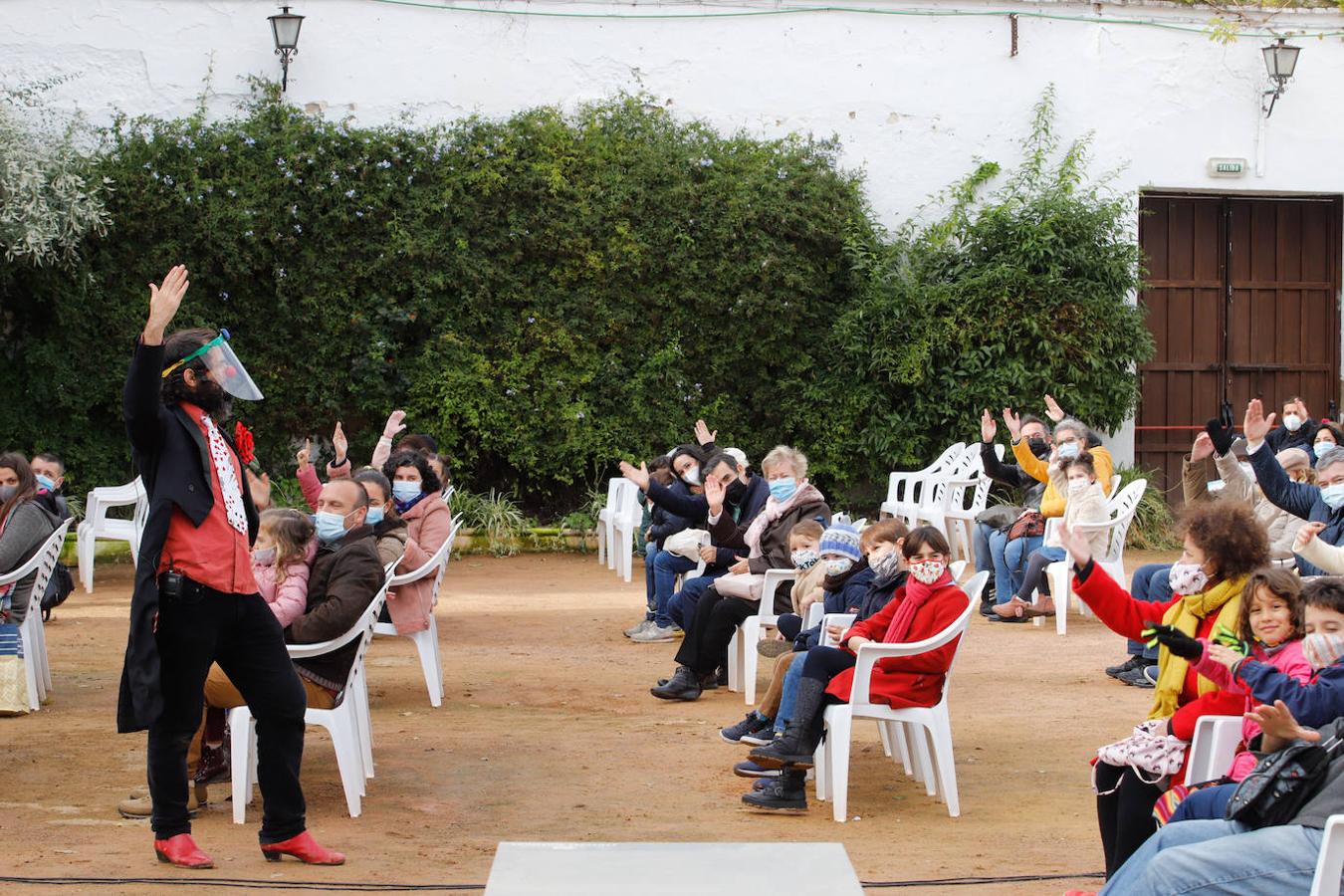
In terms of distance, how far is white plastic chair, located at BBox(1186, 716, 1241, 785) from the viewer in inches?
→ 167

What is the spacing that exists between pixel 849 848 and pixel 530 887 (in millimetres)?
2065

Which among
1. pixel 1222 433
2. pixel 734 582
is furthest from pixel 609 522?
pixel 1222 433

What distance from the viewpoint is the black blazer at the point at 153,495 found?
4.56 meters

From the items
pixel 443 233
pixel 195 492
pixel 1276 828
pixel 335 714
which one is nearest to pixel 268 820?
pixel 335 714

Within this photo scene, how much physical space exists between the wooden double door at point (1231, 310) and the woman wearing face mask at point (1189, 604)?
36.8 feet

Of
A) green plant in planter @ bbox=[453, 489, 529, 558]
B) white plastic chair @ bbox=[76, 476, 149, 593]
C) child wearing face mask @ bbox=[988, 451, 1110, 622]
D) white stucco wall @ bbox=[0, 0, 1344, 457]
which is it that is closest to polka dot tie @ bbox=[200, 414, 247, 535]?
child wearing face mask @ bbox=[988, 451, 1110, 622]

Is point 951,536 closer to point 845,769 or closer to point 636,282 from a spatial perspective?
point 636,282

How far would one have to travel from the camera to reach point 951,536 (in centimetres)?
1286

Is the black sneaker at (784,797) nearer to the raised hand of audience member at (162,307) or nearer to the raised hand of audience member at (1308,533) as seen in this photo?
the raised hand of audience member at (1308,533)

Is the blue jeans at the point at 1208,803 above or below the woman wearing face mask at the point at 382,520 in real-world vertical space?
below

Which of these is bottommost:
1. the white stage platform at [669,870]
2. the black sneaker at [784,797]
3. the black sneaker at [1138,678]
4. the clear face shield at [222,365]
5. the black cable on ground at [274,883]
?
the black cable on ground at [274,883]

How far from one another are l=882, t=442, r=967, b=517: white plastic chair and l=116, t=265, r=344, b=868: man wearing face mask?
29.7ft

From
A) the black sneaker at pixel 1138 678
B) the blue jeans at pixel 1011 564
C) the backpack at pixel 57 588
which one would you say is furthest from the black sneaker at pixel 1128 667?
the backpack at pixel 57 588

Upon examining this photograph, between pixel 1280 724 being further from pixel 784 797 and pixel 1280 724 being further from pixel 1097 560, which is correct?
pixel 1097 560
